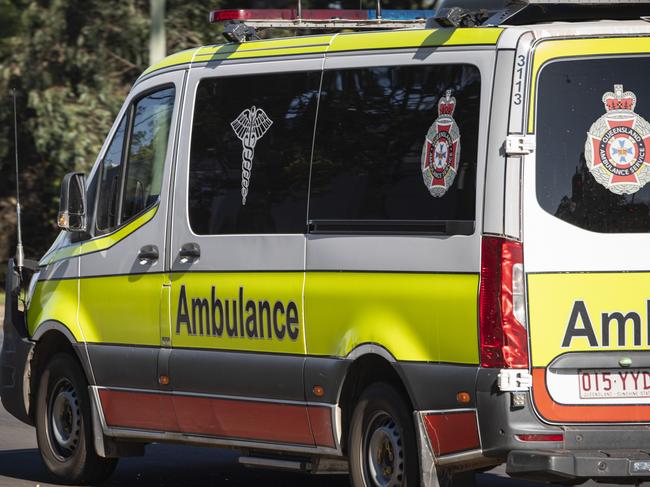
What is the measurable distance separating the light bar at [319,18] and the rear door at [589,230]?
2148 millimetres

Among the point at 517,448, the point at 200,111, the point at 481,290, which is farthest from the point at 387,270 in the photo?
the point at 200,111

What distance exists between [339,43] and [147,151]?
168cm

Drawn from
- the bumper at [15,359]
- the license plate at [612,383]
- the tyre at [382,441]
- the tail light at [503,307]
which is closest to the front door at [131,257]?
the bumper at [15,359]

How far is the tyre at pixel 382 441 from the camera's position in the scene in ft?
24.2

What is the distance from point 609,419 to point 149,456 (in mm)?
4582

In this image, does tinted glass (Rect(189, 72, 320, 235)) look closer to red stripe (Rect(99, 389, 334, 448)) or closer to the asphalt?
red stripe (Rect(99, 389, 334, 448))

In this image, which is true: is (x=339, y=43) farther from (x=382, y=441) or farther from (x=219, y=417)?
(x=219, y=417)

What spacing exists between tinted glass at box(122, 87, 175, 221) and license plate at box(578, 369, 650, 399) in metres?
3.05

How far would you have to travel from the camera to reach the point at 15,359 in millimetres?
9883

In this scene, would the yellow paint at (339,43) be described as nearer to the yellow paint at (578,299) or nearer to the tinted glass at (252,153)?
the tinted glass at (252,153)

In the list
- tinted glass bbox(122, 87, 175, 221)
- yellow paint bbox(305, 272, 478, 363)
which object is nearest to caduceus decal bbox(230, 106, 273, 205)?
tinted glass bbox(122, 87, 175, 221)

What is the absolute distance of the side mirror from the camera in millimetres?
9352

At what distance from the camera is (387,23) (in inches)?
359

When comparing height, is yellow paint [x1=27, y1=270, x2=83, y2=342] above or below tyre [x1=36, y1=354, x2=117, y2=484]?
above
